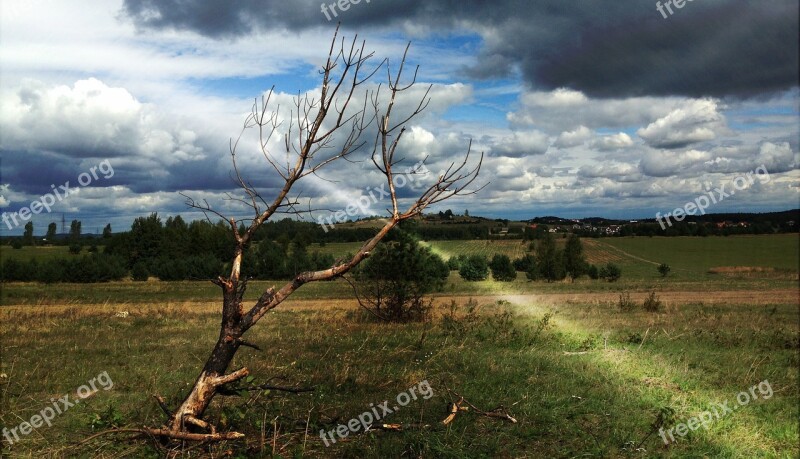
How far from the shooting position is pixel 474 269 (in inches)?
2340

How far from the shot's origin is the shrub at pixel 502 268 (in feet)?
193

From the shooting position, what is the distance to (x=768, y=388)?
930 cm

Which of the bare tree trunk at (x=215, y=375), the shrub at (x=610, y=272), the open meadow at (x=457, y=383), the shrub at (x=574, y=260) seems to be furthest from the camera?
the shrub at (x=574, y=260)

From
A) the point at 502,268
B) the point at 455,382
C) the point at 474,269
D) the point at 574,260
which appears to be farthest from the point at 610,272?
the point at 455,382

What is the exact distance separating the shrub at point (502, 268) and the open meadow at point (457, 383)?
135 ft

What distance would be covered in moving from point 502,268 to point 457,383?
52.7m

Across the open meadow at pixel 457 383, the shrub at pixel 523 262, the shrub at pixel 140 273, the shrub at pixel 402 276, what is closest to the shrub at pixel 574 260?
the shrub at pixel 523 262

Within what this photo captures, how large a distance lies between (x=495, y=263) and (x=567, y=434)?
55.0 meters

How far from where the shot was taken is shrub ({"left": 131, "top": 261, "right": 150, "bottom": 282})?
209ft

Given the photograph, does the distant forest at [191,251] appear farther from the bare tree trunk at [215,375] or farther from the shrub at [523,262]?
the bare tree trunk at [215,375]

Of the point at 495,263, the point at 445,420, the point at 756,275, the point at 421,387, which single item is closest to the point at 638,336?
the point at 421,387

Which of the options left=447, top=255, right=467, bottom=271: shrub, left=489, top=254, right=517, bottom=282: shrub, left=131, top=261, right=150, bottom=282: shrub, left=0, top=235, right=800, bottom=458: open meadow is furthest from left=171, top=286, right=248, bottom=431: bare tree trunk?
left=131, top=261, right=150, bottom=282: shrub

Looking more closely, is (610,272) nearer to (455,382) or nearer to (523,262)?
(523,262)

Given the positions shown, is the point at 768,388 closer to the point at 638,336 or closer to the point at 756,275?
the point at 638,336
